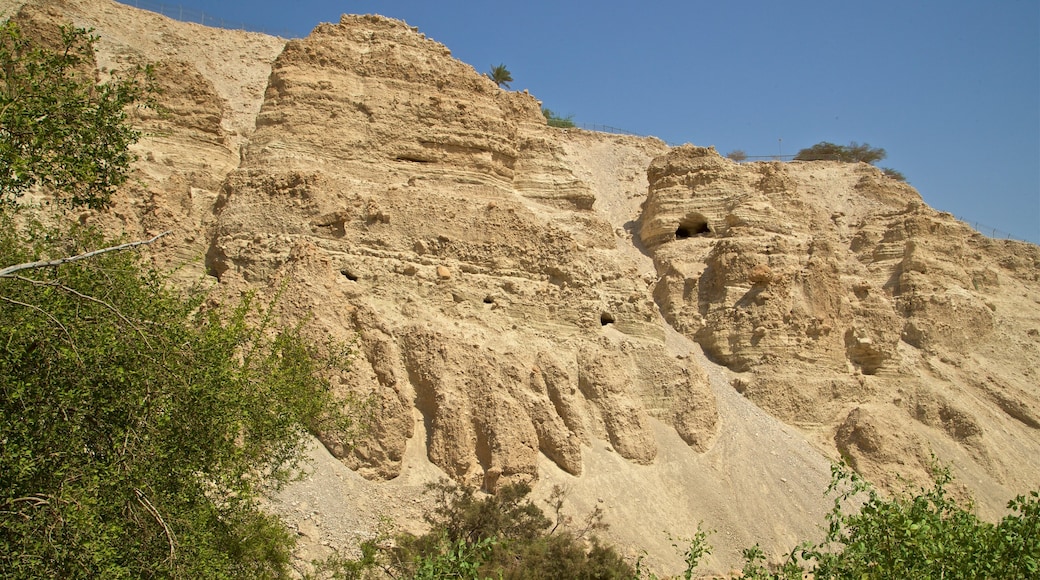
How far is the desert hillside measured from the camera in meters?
18.7

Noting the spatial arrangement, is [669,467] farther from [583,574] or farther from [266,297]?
[266,297]

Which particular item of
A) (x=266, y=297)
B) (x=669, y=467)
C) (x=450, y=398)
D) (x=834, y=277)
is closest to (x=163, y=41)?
(x=266, y=297)

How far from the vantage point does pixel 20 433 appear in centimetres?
811

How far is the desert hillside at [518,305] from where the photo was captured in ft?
61.3

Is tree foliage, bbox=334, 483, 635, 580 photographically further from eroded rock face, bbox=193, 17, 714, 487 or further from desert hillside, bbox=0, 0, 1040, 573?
eroded rock face, bbox=193, 17, 714, 487

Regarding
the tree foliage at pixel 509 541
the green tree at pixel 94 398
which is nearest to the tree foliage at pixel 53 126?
the green tree at pixel 94 398

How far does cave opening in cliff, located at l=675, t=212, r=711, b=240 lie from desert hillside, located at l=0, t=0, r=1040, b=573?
0.09 m

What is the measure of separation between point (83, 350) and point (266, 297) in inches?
384

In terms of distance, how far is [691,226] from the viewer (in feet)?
115

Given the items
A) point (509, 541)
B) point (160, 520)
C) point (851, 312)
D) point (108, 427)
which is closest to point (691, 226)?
point (851, 312)

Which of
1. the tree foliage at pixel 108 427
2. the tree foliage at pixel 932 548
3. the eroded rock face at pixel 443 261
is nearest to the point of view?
the tree foliage at pixel 108 427

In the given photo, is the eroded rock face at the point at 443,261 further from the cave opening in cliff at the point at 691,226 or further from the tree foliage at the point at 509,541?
the cave opening in cliff at the point at 691,226

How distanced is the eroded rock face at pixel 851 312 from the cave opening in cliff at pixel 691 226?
0.06 m

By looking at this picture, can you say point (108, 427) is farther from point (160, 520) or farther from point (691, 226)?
point (691, 226)
